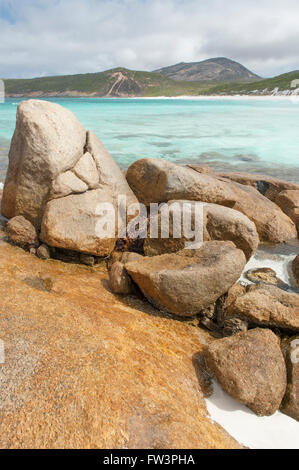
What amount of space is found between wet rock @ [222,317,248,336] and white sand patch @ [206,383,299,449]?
72 cm

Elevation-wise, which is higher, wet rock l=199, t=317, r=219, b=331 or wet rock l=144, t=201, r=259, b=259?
wet rock l=144, t=201, r=259, b=259

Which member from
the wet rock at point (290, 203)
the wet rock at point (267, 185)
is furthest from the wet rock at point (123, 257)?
the wet rock at point (267, 185)

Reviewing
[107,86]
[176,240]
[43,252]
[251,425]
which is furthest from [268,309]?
[107,86]

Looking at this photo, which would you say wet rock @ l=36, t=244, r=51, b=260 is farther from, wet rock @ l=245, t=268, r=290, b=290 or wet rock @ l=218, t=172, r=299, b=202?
wet rock @ l=218, t=172, r=299, b=202

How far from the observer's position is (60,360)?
2521 mm

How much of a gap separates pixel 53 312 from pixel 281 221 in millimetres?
4503

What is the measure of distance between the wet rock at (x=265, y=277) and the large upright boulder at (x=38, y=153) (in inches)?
125

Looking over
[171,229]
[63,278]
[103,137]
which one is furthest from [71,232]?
[103,137]

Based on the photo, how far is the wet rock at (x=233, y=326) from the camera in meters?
3.32

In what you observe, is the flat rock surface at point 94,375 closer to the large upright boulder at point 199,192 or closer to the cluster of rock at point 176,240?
the cluster of rock at point 176,240

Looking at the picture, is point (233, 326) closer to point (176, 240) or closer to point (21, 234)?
point (176, 240)

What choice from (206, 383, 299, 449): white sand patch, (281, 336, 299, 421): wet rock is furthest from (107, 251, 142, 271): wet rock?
(281, 336, 299, 421): wet rock

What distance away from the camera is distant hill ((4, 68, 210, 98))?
101625mm
